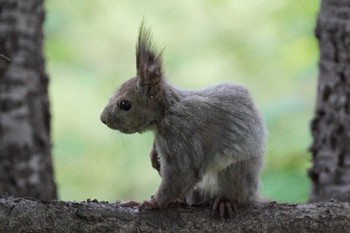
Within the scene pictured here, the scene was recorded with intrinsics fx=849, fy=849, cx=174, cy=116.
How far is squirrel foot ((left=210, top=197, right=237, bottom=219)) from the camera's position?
329cm

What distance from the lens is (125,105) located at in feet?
10.6

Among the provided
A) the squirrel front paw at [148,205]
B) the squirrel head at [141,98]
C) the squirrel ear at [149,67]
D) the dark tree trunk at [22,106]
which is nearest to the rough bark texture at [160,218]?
the squirrel front paw at [148,205]

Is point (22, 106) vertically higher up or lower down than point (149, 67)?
higher up

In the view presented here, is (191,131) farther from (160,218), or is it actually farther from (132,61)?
(132,61)

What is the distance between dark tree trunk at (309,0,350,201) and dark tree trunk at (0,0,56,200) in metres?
1.58

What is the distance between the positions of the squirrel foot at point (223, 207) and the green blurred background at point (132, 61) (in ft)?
14.0

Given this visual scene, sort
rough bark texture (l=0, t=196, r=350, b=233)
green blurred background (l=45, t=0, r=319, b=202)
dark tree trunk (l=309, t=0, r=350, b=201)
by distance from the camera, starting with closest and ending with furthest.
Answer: rough bark texture (l=0, t=196, r=350, b=233), dark tree trunk (l=309, t=0, r=350, b=201), green blurred background (l=45, t=0, r=319, b=202)

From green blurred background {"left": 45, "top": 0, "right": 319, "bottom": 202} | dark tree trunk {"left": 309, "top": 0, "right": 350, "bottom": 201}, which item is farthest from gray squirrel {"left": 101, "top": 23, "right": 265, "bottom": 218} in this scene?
green blurred background {"left": 45, "top": 0, "right": 319, "bottom": 202}

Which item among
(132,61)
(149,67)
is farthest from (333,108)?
(132,61)

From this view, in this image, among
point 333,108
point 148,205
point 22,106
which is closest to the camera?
point 148,205

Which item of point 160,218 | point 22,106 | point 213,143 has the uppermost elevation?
point 22,106

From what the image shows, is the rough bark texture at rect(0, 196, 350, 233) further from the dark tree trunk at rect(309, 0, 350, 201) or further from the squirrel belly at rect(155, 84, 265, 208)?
the dark tree trunk at rect(309, 0, 350, 201)

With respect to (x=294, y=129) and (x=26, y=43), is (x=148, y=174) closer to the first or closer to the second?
(x=294, y=129)

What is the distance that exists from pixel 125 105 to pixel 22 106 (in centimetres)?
176
